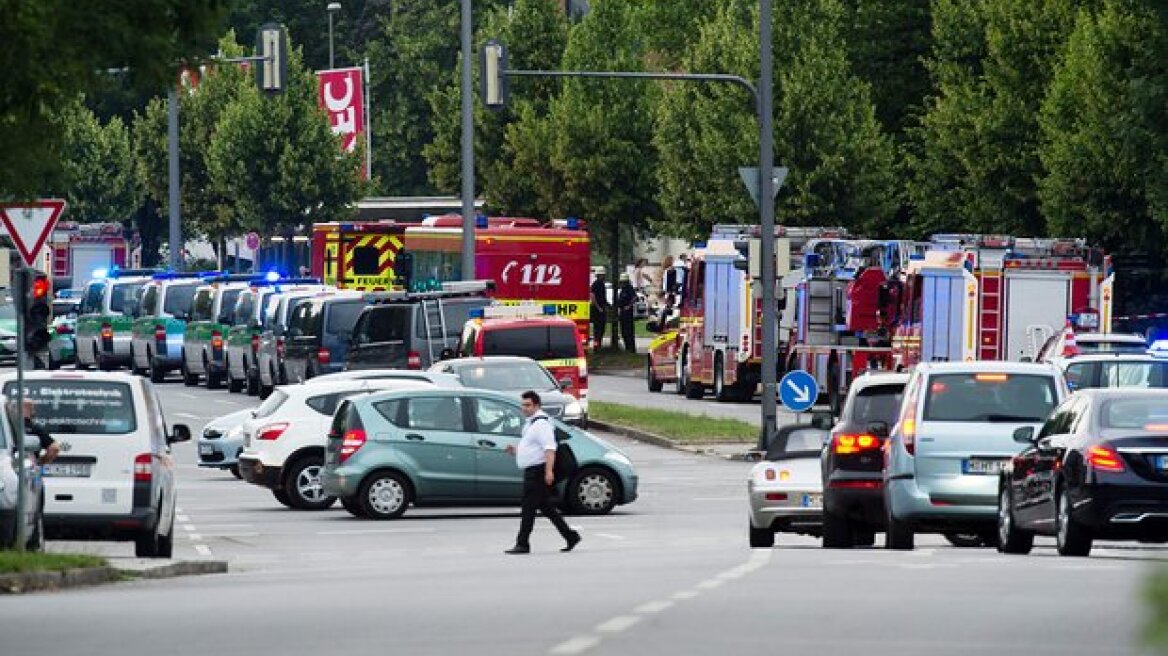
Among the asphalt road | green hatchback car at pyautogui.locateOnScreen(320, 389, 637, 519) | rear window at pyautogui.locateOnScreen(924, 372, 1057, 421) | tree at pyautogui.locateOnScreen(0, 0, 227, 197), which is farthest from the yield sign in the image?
rear window at pyautogui.locateOnScreen(924, 372, 1057, 421)

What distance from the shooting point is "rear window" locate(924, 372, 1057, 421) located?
79.5 feet

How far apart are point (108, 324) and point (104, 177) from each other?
40540 millimetres

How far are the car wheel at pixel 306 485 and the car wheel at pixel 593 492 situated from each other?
10.1ft

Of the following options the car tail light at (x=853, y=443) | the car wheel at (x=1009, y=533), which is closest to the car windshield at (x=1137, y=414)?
the car wheel at (x=1009, y=533)

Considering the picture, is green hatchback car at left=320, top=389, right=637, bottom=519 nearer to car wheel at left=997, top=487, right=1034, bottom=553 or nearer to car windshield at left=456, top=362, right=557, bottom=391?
car windshield at left=456, top=362, right=557, bottom=391

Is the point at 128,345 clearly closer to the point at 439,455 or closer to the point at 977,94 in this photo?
the point at 977,94

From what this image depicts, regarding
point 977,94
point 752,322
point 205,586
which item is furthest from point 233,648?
point 977,94

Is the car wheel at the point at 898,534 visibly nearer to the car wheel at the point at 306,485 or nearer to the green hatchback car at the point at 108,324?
the car wheel at the point at 306,485

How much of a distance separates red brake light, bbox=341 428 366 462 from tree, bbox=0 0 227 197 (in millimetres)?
11876

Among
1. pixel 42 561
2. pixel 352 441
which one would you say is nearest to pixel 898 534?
pixel 42 561

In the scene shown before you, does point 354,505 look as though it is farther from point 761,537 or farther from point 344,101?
point 344,101

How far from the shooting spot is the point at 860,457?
25578mm

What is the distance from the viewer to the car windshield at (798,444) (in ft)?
94.4

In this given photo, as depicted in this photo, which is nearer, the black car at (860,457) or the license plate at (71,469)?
the license plate at (71,469)
